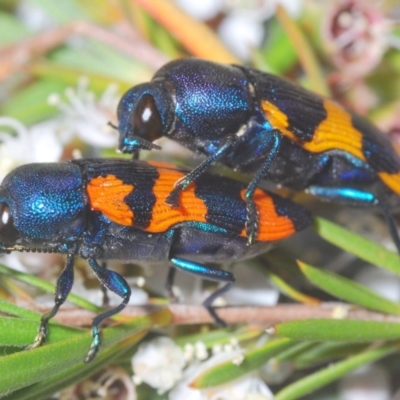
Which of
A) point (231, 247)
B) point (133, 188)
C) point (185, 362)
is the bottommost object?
point (185, 362)

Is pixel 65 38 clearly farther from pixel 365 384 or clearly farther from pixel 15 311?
pixel 365 384

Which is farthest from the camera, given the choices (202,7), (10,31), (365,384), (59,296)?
(202,7)

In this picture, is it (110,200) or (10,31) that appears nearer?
(110,200)

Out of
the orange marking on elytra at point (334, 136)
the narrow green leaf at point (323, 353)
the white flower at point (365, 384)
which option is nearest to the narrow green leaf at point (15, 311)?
the narrow green leaf at point (323, 353)

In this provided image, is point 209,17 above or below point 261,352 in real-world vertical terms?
above

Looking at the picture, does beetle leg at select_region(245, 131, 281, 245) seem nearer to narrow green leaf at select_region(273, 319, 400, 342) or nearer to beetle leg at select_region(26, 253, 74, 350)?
narrow green leaf at select_region(273, 319, 400, 342)

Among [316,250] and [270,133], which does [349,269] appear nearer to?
[316,250]

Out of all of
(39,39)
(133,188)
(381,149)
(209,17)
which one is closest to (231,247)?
(133,188)

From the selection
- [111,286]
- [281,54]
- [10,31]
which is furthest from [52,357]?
[10,31]
